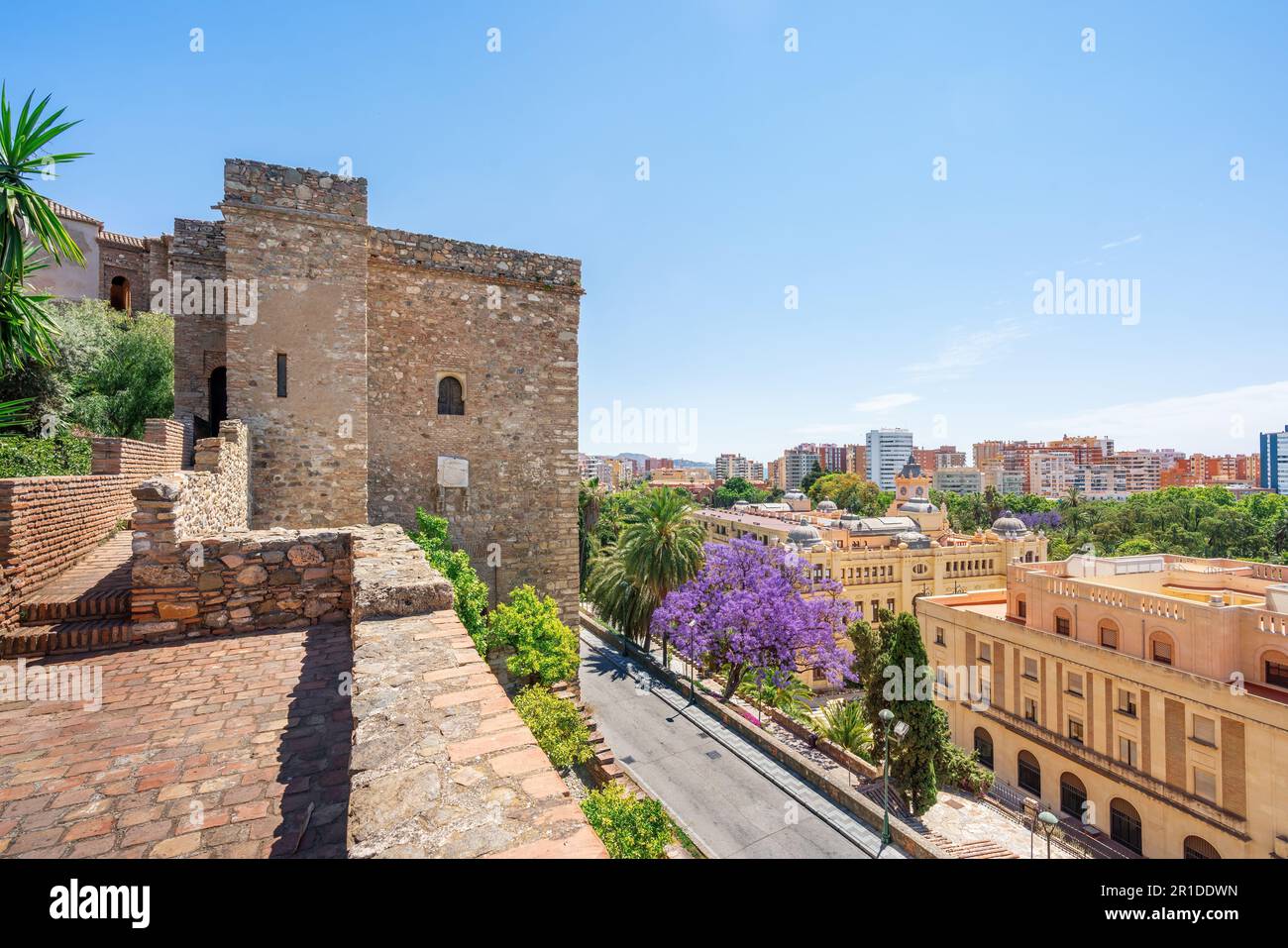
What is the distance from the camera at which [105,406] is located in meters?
12.6

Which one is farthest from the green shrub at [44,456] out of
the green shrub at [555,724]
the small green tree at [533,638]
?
the green shrub at [555,724]

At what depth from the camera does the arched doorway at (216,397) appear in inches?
460

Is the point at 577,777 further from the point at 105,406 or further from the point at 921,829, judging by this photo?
the point at 105,406

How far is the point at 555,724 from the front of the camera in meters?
11.1

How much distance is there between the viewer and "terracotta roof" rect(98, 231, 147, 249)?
21.7 metres

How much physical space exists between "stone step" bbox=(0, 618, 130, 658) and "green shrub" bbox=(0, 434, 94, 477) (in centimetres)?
450

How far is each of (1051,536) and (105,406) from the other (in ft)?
210

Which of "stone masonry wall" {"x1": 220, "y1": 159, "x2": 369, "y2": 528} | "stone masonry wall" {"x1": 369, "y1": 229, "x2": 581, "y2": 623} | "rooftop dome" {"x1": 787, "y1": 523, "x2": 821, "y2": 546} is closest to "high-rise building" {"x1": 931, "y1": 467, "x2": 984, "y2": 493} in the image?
"rooftop dome" {"x1": 787, "y1": 523, "x2": 821, "y2": 546}

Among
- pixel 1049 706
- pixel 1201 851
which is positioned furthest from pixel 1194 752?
pixel 1049 706

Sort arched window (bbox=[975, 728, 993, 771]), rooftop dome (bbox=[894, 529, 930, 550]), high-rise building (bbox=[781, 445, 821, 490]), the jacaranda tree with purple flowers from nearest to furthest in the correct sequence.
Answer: the jacaranda tree with purple flowers → arched window (bbox=[975, 728, 993, 771]) → rooftop dome (bbox=[894, 529, 930, 550]) → high-rise building (bbox=[781, 445, 821, 490])

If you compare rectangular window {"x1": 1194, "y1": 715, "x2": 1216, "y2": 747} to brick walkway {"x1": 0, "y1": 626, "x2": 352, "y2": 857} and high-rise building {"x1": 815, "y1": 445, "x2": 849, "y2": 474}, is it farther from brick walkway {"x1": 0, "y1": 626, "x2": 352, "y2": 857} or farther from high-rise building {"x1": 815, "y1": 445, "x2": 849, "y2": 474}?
high-rise building {"x1": 815, "y1": 445, "x2": 849, "y2": 474}

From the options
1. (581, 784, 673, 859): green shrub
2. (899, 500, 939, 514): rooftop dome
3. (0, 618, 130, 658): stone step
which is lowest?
(581, 784, 673, 859): green shrub

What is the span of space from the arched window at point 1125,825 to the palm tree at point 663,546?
14248 mm

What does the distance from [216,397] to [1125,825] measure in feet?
85.6
